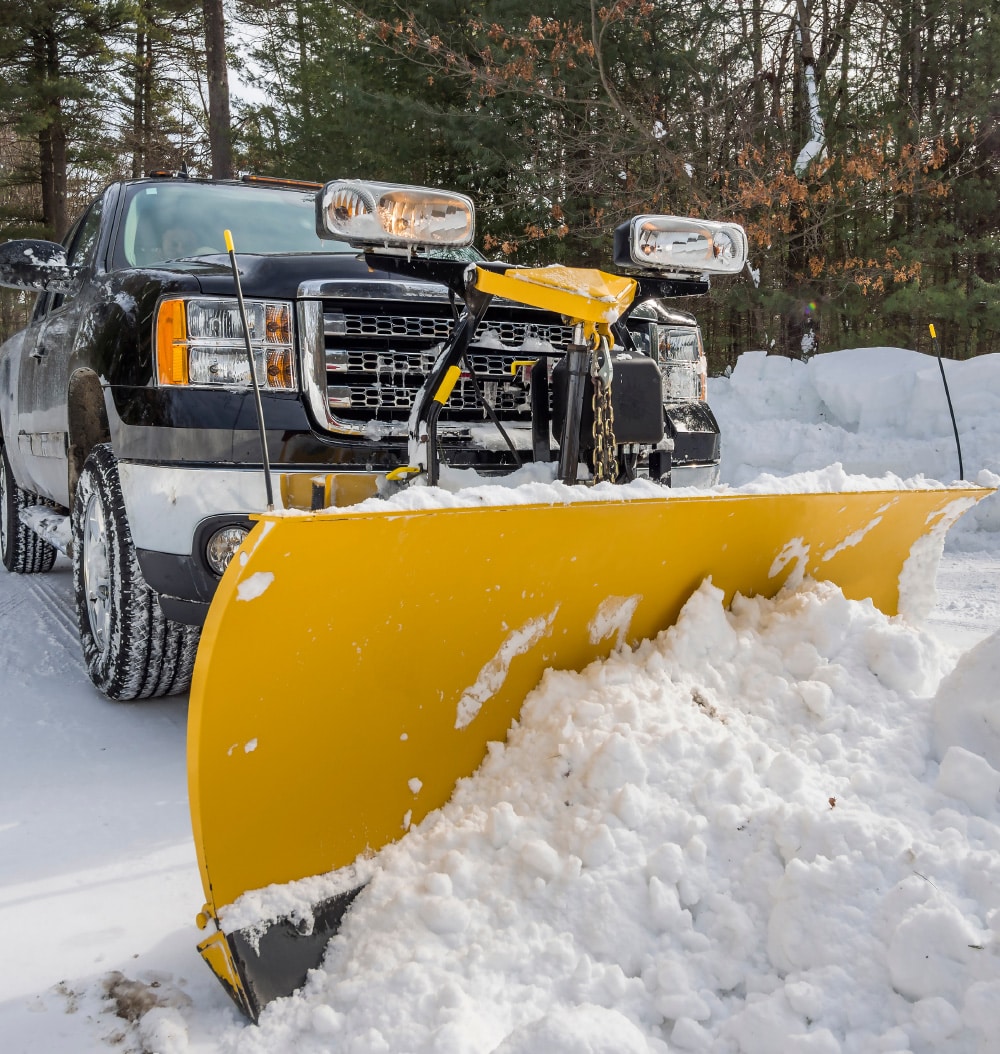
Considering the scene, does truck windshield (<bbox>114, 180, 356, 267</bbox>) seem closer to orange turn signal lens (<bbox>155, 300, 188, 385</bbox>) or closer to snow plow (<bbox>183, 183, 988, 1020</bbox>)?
orange turn signal lens (<bbox>155, 300, 188, 385</bbox>)

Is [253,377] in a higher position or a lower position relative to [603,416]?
higher

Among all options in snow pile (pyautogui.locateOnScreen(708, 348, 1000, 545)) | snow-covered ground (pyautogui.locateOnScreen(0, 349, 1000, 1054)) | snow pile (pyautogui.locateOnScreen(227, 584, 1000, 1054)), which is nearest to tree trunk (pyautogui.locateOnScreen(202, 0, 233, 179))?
snow pile (pyautogui.locateOnScreen(708, 348, 1000, 545))

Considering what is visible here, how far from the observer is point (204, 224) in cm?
384

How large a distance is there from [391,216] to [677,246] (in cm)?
87

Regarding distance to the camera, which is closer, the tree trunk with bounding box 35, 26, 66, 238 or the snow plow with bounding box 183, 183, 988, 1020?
the snow plow with bounding box 183, 183, 988, 1020

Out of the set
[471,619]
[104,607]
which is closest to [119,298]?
[104,607]

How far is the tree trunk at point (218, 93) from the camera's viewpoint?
47.2ft

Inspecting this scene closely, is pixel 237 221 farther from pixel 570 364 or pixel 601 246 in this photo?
pixel 601 246

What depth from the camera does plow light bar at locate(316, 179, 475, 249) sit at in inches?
86.3

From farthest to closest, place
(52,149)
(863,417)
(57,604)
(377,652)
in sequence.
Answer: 1. (52,149)
2. (863,417)
3. (57,604)
4. (377,652)

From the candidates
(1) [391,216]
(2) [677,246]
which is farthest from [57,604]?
(2) [677,246]

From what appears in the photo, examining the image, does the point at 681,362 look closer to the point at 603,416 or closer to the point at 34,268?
the point at 603,416

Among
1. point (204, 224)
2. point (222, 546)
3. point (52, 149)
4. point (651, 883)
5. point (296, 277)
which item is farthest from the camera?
point (52, 149)

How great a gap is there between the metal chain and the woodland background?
9.65 metres
